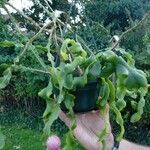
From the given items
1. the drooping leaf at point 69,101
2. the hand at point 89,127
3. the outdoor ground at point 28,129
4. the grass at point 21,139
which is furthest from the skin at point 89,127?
the grass at point 21,139

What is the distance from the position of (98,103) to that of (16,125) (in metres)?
4.27

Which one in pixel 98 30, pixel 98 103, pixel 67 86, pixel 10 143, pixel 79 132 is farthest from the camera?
pixel 98 30

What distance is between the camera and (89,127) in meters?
1.45

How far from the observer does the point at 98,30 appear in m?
5.33

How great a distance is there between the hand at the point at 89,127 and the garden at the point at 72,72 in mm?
22

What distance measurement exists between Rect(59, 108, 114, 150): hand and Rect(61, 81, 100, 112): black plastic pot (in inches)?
1.6

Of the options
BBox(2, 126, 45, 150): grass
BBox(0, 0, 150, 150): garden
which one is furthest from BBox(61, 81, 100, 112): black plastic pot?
BBox(2, 126, 45, 150): grass

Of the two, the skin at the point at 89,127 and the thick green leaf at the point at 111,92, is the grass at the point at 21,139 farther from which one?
the thick green leaf at the point at 111,92

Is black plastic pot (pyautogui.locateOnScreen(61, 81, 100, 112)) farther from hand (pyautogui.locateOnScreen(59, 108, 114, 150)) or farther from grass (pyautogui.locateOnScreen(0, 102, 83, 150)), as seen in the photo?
grass (pyautogui.locateOnScreen(0, 102, 83, 150))

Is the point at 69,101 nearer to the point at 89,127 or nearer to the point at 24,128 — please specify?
the point at 89,127

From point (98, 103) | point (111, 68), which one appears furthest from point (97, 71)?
point (98, 103)

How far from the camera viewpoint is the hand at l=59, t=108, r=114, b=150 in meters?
1.37

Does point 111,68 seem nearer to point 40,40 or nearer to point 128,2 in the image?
point 40,40

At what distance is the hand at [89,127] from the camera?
1367 millimetres
